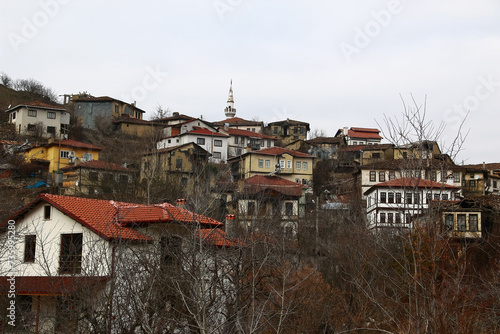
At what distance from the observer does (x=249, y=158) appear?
70688mm

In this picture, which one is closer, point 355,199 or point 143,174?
point 143,174

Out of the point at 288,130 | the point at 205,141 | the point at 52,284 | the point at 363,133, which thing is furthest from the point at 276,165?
the point at 52,284

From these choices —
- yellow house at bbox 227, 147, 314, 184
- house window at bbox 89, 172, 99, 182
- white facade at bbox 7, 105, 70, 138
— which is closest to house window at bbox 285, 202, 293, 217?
house window at bbox 89, 172, 99, 182

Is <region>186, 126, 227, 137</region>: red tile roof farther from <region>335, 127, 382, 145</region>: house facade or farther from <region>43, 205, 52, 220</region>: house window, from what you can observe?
<region>43, 205, 52, 220</region>: house window

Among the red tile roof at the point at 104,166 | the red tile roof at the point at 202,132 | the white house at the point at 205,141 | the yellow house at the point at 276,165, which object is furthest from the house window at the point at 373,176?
the red tile roof at the point at 104,166

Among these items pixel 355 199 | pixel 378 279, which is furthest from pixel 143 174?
pixel 378 279

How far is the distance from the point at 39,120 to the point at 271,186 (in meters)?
33.7

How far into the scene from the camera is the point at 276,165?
70.4m

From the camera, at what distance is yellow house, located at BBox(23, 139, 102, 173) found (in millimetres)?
60375

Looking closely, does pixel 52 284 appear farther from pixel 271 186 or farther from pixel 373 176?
pixel 373 176

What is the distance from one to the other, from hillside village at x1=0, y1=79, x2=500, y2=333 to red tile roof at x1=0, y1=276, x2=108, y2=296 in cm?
9

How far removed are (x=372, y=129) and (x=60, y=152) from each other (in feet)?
199

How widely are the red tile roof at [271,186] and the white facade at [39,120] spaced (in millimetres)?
28974

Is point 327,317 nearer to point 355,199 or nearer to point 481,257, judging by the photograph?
point 481,257
